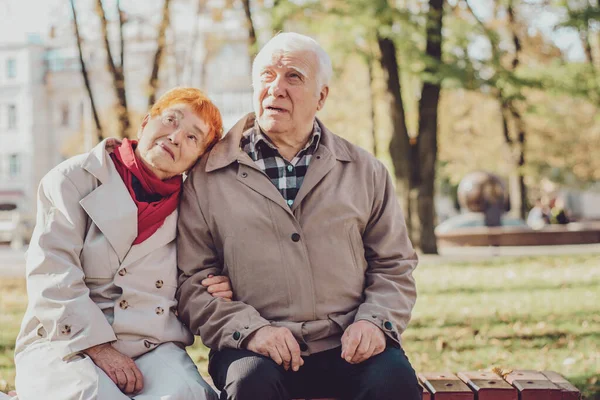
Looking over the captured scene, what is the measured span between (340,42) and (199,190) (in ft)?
38.3

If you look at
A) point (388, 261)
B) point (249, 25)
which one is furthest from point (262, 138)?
point (249, 25)

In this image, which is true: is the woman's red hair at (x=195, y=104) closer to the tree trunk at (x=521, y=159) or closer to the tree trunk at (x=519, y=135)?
the tree trunk at (x=519, y=135)

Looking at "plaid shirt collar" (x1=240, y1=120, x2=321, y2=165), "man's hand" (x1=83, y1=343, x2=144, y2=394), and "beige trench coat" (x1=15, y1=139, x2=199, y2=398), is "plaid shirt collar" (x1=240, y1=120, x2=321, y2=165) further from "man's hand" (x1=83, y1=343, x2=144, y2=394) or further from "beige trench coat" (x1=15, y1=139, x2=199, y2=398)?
"man's hand" (x1=83, y1=343, x2=144, y2=394)

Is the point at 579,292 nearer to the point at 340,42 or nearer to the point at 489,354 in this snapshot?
the point at 489,354

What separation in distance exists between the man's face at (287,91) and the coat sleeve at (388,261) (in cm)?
48

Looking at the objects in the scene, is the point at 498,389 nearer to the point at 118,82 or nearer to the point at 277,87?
the point at 277,87

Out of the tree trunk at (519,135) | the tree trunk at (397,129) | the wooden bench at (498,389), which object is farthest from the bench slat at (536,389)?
the tree trunk at (519,135)

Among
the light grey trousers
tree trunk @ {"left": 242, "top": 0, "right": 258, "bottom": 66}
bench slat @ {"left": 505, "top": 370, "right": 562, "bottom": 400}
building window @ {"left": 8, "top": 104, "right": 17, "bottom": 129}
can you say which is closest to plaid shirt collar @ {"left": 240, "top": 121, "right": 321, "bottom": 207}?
the light grey trousers

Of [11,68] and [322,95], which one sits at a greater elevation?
[11,68]

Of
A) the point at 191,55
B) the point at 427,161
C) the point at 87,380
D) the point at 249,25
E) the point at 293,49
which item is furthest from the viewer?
the point at 191,55

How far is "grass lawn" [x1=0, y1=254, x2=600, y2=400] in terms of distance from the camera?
5969 mm

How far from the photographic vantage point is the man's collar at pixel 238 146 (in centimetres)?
365

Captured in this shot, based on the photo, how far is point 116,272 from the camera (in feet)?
11.1

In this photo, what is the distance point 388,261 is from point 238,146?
89cm
